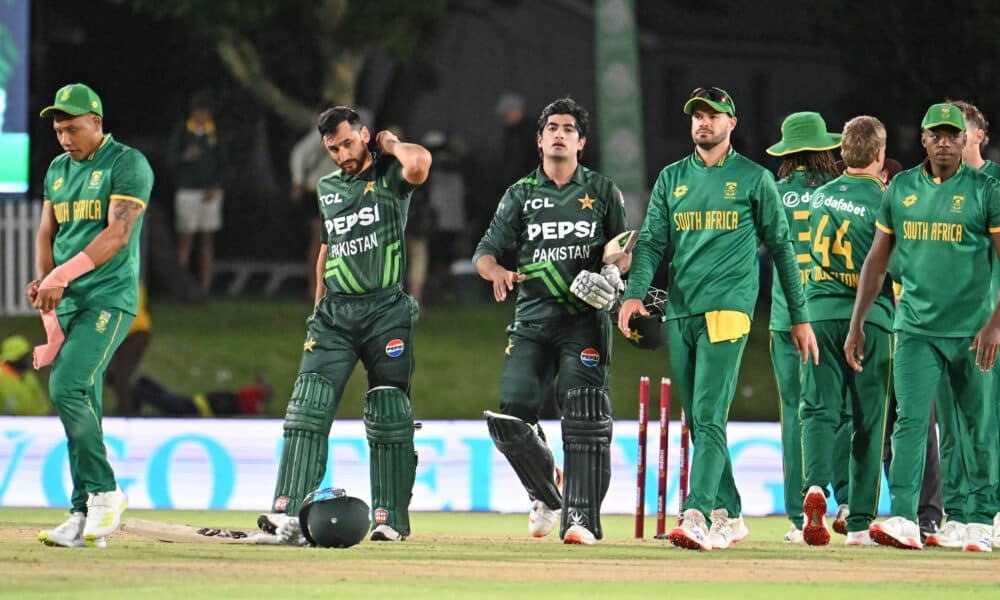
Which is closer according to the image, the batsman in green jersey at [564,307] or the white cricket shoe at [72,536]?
the white cricket shoe at [72,536]

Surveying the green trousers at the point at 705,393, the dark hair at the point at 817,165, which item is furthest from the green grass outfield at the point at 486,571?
the dark hair at the point at 817,165

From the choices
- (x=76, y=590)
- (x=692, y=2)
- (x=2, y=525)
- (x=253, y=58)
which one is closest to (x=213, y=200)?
(x=253, y=58)

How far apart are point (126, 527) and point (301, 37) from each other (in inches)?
766

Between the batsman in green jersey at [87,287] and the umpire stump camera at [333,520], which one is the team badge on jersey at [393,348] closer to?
the umpire stump camera at [333,520]

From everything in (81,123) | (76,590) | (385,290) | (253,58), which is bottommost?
(76,590)

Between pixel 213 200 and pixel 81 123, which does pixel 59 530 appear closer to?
pixel 81 123

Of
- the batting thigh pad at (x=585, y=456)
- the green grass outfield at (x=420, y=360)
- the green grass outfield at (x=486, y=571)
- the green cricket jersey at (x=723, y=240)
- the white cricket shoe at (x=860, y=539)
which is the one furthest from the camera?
the green grass outfield at (x=420, y=360)

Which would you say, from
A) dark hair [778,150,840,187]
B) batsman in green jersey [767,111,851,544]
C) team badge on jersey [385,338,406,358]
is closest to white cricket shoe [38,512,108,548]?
team badge on jersey [385,338,406,358]

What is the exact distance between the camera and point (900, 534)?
33.7 feet

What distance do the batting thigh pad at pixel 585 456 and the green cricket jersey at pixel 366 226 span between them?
1174mm

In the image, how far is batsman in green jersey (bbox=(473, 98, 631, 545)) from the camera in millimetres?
10539

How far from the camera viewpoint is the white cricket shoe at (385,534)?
10555mm

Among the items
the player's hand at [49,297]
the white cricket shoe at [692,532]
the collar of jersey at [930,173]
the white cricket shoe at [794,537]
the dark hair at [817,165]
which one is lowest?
the white cricket shoe at [794,537]

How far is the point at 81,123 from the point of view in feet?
32.3
